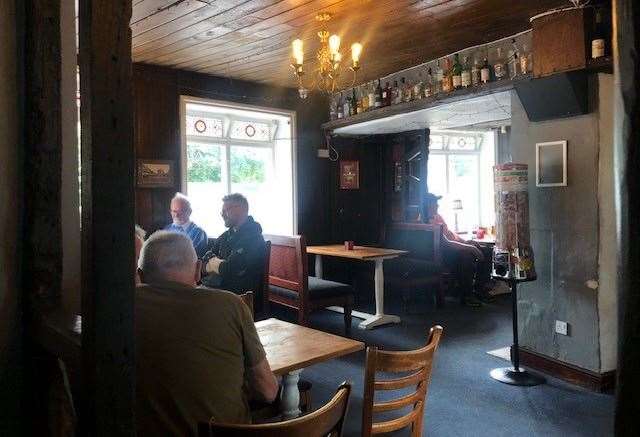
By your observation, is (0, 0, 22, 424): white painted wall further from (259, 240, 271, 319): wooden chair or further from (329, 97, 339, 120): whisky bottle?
(329, 97, 339, 120): whisky bottle

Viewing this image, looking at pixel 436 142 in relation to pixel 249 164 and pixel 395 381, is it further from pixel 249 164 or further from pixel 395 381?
pixel 395 381

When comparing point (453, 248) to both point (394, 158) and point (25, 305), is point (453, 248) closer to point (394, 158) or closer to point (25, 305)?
point (394, 158)

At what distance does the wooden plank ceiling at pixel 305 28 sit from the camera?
373cm

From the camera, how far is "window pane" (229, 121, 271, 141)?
6.27m

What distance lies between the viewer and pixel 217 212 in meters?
6.09

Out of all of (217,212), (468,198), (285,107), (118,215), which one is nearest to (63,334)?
(118,215)

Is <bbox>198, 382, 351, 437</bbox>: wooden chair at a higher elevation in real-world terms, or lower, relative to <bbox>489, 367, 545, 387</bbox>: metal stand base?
higher

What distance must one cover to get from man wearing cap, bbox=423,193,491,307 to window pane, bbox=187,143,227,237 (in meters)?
2.72

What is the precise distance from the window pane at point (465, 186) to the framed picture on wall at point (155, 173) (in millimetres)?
5568

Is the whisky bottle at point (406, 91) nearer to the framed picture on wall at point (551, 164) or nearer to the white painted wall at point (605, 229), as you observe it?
the framed picture on wall at point (551, 164)

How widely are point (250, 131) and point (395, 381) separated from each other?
199 inches

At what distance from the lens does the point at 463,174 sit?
969 cm

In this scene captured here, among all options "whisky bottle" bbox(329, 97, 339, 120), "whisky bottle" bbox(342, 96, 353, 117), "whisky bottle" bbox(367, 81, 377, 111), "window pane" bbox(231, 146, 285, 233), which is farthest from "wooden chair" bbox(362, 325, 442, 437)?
"whisky bottle" bbox(329, 97, 339, 120)

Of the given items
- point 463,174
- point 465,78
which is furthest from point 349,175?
point 463,174
